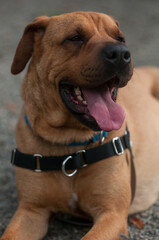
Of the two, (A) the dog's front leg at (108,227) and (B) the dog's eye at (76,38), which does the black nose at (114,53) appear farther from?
(A) the dog's front leg at (108,227)

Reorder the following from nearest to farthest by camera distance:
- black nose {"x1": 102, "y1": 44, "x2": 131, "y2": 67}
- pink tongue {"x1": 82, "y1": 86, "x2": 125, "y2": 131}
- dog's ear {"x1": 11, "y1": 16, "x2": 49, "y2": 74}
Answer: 1. black nose {"x1": 102, "y1": 44, "x2": 131, "y2": 67}
2. pink tongue {"x1": 82, "y1": 86, "x2": 125, "y2": 131}
3. dog's ear {"x1": 11, "y1": 16, "x2": 49, "y2": 74}

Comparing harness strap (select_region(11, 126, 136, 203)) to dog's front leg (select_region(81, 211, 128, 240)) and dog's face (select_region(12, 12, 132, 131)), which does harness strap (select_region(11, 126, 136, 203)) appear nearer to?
dog's face (select_region(12, 12, 132, 131))

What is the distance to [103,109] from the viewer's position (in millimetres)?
2924

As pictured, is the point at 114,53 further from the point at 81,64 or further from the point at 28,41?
the point at 28,41

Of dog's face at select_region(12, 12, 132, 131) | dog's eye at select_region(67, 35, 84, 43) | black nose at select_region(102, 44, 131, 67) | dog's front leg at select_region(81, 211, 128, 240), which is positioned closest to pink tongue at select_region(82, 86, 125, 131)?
dog's face at select_region(12, 12, 132, 131)

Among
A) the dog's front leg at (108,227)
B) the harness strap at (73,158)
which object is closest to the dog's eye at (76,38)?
the harness strap at (73,158)

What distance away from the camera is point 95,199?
10.4 feet

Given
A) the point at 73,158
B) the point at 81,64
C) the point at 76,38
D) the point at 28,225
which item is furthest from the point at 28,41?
the point at 28,225

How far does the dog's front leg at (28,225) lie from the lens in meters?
3.14

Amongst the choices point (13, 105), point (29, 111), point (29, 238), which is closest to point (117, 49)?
point (29, 111)

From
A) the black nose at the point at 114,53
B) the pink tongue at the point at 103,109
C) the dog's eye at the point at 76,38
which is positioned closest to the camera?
the black nose at the point at 114,53

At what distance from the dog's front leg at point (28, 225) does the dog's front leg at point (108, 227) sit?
55 cm

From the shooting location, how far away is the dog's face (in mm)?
2771

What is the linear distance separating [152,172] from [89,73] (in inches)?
70.0
